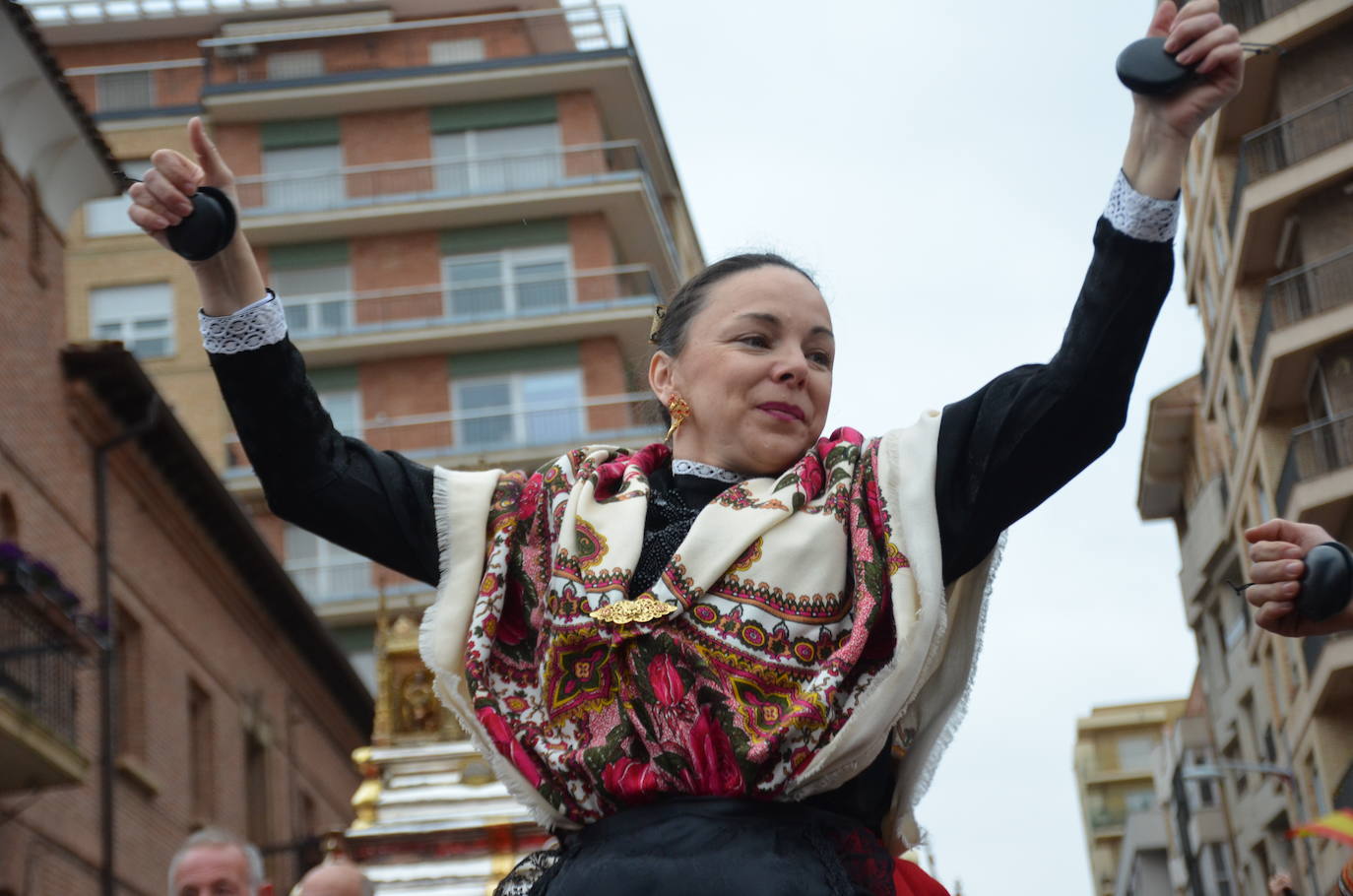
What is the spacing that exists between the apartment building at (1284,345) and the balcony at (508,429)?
9973mm

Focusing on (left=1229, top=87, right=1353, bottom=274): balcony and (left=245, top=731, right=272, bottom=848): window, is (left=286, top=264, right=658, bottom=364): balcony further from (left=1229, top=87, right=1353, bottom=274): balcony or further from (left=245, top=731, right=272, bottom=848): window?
(left=245, top=731, right=272, bottom=848): window

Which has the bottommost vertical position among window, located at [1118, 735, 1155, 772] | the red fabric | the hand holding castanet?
the red fabric

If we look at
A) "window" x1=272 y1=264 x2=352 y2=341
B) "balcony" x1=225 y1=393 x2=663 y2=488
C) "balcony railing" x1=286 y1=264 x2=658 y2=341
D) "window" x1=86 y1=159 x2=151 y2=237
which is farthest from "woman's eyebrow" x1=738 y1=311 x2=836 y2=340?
"window" x1=86 y1=159 x2=151 y2=237

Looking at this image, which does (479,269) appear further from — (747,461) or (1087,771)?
(1087,771)

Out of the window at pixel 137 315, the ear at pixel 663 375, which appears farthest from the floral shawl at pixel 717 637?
the window at pixel 137 315

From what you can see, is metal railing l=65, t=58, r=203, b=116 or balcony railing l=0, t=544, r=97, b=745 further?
metal railing l=65, t=58, r=203, b=116

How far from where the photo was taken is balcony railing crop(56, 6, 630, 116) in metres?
42.5

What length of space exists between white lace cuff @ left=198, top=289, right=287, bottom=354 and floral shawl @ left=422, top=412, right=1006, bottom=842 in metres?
0.38

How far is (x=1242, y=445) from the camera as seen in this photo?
36031 mm

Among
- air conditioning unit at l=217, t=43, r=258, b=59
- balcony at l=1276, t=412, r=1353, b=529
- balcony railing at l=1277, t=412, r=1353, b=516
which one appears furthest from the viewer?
air conditioning unit at l=217, t=43, r=258, b=59

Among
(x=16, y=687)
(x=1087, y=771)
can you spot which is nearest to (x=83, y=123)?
(x=16, y=687)

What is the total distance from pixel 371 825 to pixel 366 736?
23.8m

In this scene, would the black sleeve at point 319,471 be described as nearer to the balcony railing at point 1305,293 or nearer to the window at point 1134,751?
the balcony railing at point 1305,293

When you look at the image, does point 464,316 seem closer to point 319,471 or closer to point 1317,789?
point 1317,789
